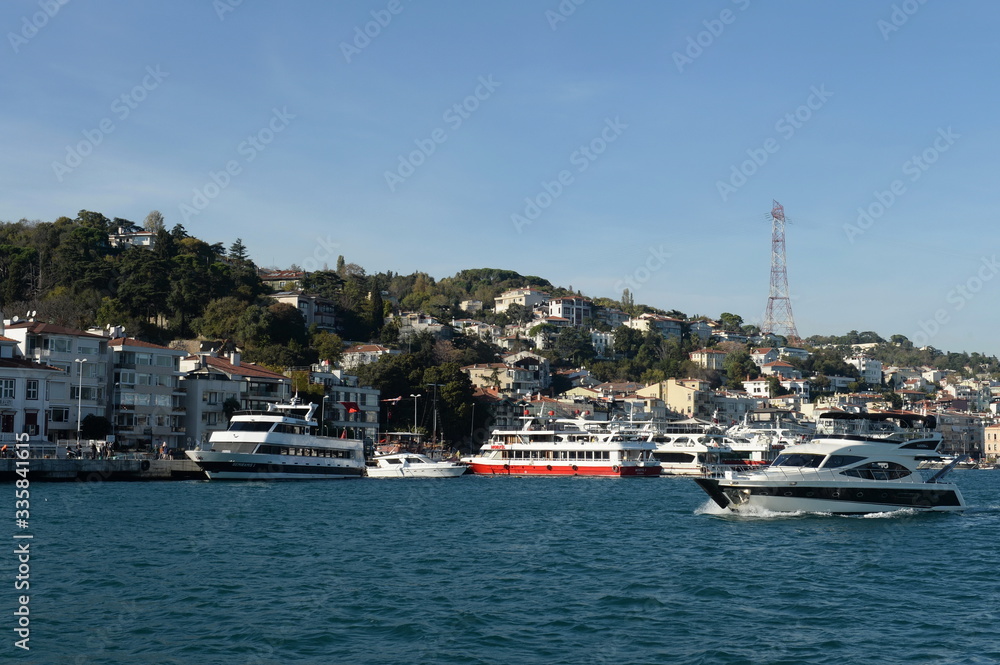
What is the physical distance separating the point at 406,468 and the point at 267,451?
1105 centimetres

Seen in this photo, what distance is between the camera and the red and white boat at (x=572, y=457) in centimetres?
7606

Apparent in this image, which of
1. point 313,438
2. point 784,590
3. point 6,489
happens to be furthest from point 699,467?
point 784,590

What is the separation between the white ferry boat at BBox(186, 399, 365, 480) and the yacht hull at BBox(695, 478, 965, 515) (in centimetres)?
2830

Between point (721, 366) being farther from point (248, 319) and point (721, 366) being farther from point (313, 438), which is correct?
point (313, 438)

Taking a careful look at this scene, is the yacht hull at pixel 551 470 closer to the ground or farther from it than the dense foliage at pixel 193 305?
closer to the ground

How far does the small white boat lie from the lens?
66562mm

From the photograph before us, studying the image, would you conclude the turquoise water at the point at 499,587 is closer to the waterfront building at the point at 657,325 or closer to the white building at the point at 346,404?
the white building at the point at 346,404

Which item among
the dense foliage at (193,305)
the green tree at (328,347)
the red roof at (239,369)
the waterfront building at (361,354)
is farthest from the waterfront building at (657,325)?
the red roof at (239,369)

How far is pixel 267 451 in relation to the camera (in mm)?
58344

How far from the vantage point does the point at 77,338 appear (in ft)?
212

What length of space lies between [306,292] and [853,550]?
4124 inches

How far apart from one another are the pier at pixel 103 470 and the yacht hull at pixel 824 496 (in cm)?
3127

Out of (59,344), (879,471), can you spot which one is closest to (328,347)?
(59,344)

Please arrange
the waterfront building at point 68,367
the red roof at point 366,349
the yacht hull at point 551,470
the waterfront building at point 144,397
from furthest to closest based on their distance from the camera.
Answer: the red roof at point 366,349
the yacht hull at point 551,470
the waterfront building at point 144,397
the waterfront building at point 68,367
